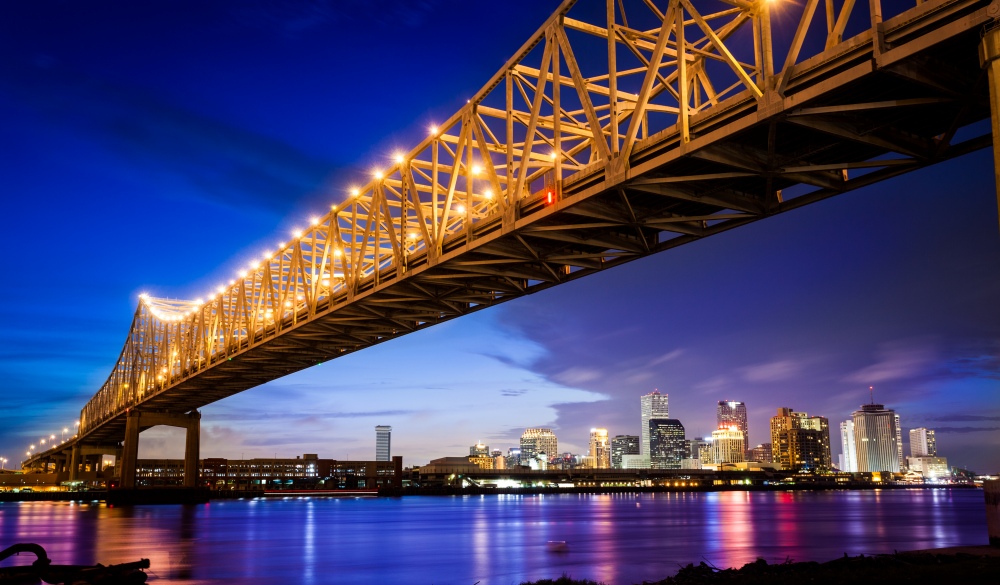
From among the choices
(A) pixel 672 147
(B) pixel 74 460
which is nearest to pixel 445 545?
(A) pixel 672 147

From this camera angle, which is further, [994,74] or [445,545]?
[445,545]

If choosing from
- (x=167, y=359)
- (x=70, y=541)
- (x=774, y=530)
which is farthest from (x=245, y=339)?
(x=774, y=530)

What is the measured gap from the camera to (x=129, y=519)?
77500mm

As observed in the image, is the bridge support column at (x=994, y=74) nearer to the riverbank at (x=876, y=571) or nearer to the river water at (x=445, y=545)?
the riverbank at (x=876, y=571)

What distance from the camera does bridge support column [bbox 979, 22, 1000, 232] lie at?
47.7ft

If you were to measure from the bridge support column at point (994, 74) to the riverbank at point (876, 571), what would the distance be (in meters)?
7.67

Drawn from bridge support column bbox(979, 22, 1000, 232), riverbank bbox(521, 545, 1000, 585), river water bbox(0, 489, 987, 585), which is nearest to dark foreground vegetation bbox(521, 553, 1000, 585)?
riverbank bbox(521, 545, 1000, 585)

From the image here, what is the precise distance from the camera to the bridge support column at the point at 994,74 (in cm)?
1453

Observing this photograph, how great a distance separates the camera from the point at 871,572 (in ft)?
63.1

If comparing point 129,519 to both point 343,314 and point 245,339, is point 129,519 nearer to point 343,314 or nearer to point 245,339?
point 245,339

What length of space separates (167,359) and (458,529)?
47.8 m

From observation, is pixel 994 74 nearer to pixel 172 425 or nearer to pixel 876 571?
pixel 876 571

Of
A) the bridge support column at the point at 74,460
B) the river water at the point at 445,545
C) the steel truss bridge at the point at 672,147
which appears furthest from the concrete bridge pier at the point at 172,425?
the bridge support column at the point at 74,460

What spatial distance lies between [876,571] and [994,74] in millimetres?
10976
